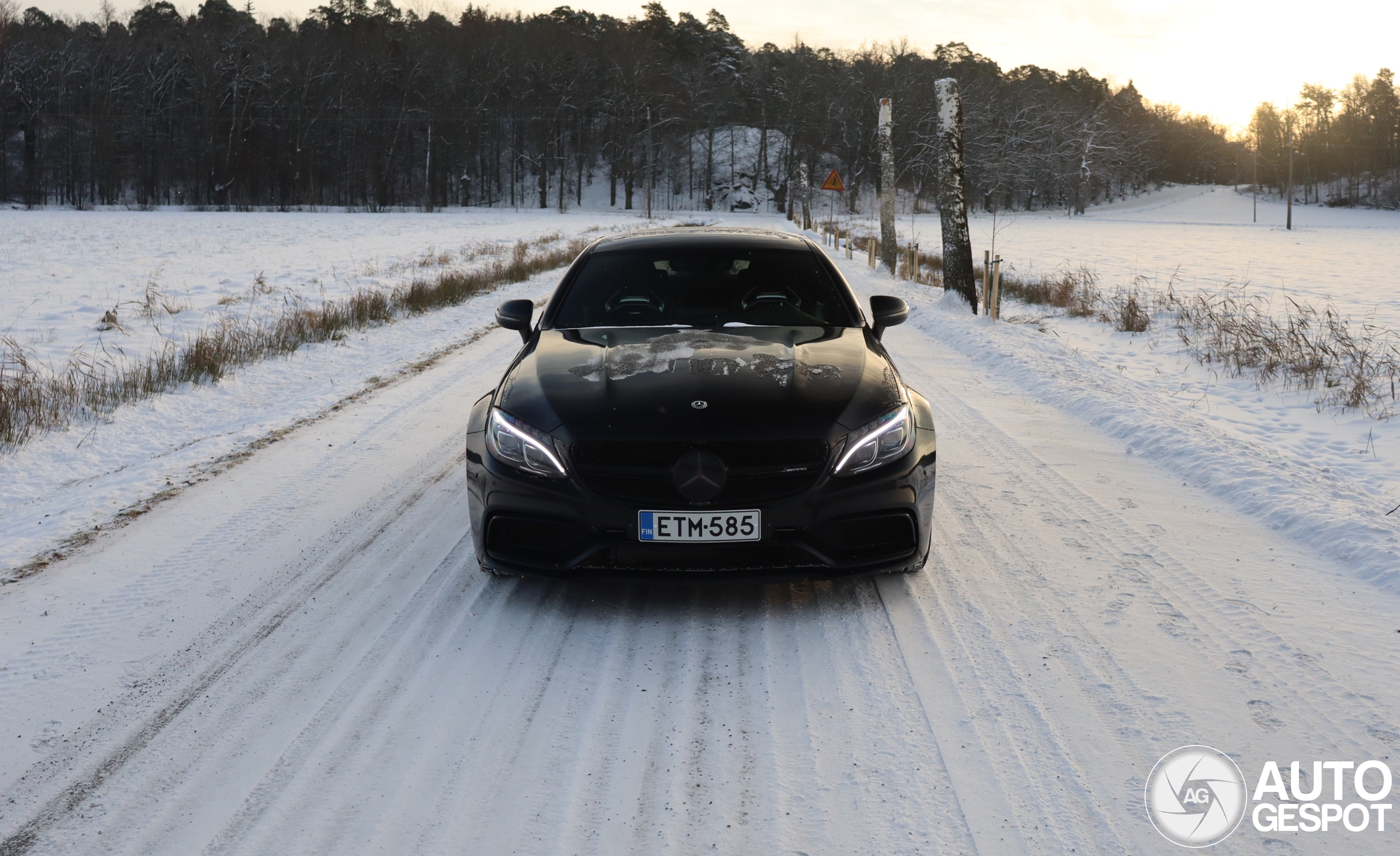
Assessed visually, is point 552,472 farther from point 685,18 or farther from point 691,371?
point 685,18

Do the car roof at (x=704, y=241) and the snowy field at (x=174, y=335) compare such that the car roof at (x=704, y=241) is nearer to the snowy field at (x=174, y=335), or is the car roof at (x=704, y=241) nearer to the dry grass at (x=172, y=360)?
the snowy field at (x=174, y=335)

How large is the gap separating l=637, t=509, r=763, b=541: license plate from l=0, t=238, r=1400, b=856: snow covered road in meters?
0.43

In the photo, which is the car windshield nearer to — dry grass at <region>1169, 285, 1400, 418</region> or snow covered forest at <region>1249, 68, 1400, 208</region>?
dry grass at <region>1169, 285, 1400, 418</region>

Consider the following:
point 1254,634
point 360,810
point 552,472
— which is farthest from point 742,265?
point 360,810

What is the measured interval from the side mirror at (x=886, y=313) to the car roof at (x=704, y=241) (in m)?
0.71

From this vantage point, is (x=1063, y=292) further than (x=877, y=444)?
Yes

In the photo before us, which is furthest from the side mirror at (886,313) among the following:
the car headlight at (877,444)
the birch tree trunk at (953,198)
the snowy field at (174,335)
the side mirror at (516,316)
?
the birch tree trunk at (953,198)

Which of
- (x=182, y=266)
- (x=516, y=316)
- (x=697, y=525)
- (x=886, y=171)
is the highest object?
(x=886, y=171)

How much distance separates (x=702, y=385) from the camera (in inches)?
162

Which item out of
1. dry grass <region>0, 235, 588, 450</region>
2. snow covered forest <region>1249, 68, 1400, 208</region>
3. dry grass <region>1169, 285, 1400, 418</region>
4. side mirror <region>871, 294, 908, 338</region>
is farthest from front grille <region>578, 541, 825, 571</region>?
snow covered forest <region>1249, 68, 1400, 208</region>

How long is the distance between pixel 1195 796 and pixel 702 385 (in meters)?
2.32

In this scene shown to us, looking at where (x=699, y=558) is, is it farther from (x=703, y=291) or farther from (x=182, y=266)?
(x=182, y=266)

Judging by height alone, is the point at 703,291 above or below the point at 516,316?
above

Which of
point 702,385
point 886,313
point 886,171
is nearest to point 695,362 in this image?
point 702,385
